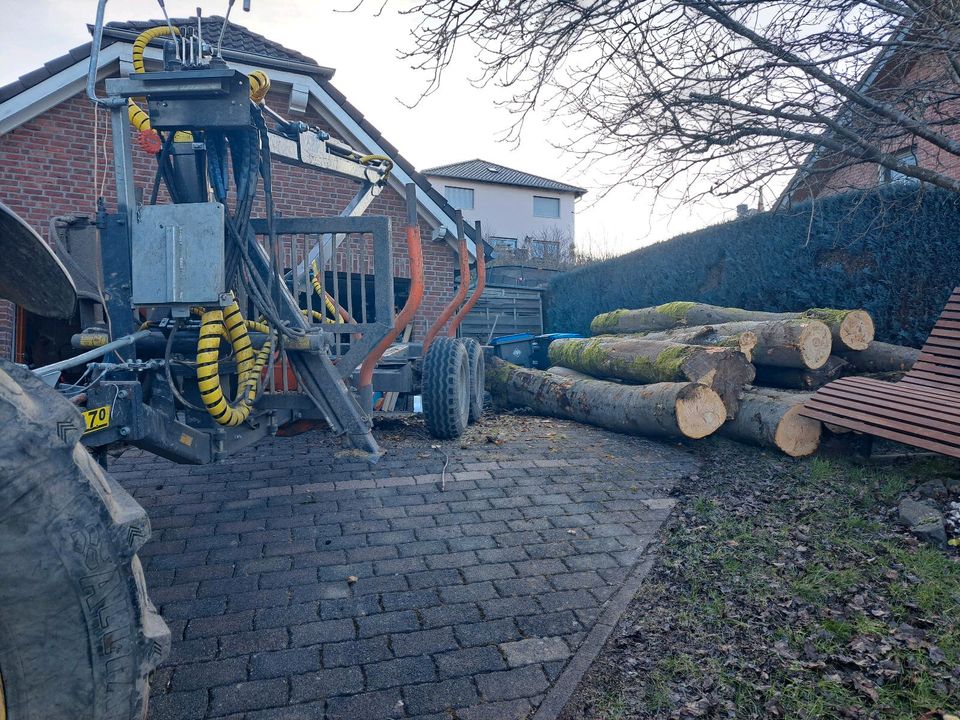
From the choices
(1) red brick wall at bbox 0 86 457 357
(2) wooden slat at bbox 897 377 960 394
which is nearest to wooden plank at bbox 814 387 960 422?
(2) wooden slat at bbox 897 377 960 394

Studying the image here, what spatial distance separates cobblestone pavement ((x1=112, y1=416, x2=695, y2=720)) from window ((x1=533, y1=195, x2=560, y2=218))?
140ft

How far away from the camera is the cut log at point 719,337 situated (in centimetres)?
676

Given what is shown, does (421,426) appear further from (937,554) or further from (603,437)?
(937,554)

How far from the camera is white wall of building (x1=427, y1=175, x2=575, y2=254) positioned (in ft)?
147

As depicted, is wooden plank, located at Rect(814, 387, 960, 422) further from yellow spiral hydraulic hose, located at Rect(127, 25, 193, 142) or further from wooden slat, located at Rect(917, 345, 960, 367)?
yellow spiral hydraulic hose, located at Rect(127, 25, 193, 142)

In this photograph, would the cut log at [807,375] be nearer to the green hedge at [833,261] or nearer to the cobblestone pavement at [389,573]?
the green hedge at [833,261]

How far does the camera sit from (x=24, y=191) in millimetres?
9312

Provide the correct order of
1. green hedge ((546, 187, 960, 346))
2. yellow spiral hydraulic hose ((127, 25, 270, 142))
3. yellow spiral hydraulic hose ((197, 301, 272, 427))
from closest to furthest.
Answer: yellow spiral hydraulic hose ((197, 301, 272, 427)) < yellow spiral hydraulic hose ((127, 25, 270, 142)) < green hedge ((546, 187, 960, 346))

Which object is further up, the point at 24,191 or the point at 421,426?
the point at 24,191

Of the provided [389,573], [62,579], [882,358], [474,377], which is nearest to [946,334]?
[882,358]

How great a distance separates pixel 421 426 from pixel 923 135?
5.49 meters

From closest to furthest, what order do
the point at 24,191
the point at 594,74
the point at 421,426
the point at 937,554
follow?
the point at 937,554, the point at 594,74, the point at 421,426, the point at 24,191

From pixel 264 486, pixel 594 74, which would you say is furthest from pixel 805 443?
pixel 264 486

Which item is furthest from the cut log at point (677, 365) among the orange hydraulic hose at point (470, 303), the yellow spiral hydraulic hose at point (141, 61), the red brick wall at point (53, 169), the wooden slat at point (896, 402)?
the yellow spiral hydraulic hose at point (141, 61)
